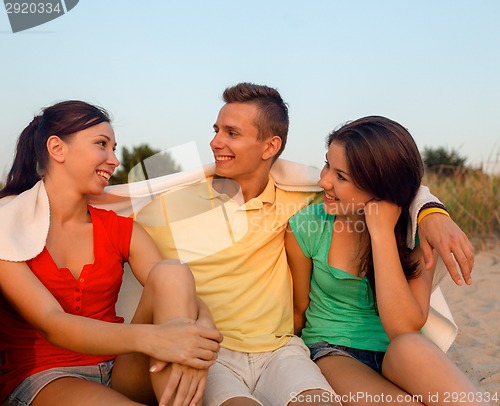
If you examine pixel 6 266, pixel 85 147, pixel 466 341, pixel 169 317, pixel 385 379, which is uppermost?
pixel 85 147

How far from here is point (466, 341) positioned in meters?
4.50

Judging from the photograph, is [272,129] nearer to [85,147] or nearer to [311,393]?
[85,147]

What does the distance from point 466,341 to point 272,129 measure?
2.31 meters

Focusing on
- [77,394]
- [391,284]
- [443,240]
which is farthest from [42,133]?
[443,240]

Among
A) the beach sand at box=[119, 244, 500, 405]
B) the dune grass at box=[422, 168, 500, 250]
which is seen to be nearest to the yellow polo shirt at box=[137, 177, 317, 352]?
the beach sand at box=[119, 244, 500, 405]

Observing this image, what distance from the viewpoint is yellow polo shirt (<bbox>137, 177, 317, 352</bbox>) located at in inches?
116

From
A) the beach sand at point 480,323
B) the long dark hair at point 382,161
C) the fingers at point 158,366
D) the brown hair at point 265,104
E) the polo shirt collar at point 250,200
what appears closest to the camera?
the fingers at point 158,366

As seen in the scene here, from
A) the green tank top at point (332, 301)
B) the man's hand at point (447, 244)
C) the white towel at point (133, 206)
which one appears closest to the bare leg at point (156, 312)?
the white towel at point (133, 206)

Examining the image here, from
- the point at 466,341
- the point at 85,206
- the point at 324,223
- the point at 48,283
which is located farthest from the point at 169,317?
the point at 466,341

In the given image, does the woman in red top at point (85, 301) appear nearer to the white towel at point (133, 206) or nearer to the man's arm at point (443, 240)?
the white towel at point (133, 206)

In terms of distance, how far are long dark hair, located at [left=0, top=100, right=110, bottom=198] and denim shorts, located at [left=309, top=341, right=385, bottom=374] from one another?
1538mm

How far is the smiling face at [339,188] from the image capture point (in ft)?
9.55

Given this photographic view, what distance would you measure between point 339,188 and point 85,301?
1.31 meters

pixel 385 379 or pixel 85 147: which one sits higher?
pixel 85 147
